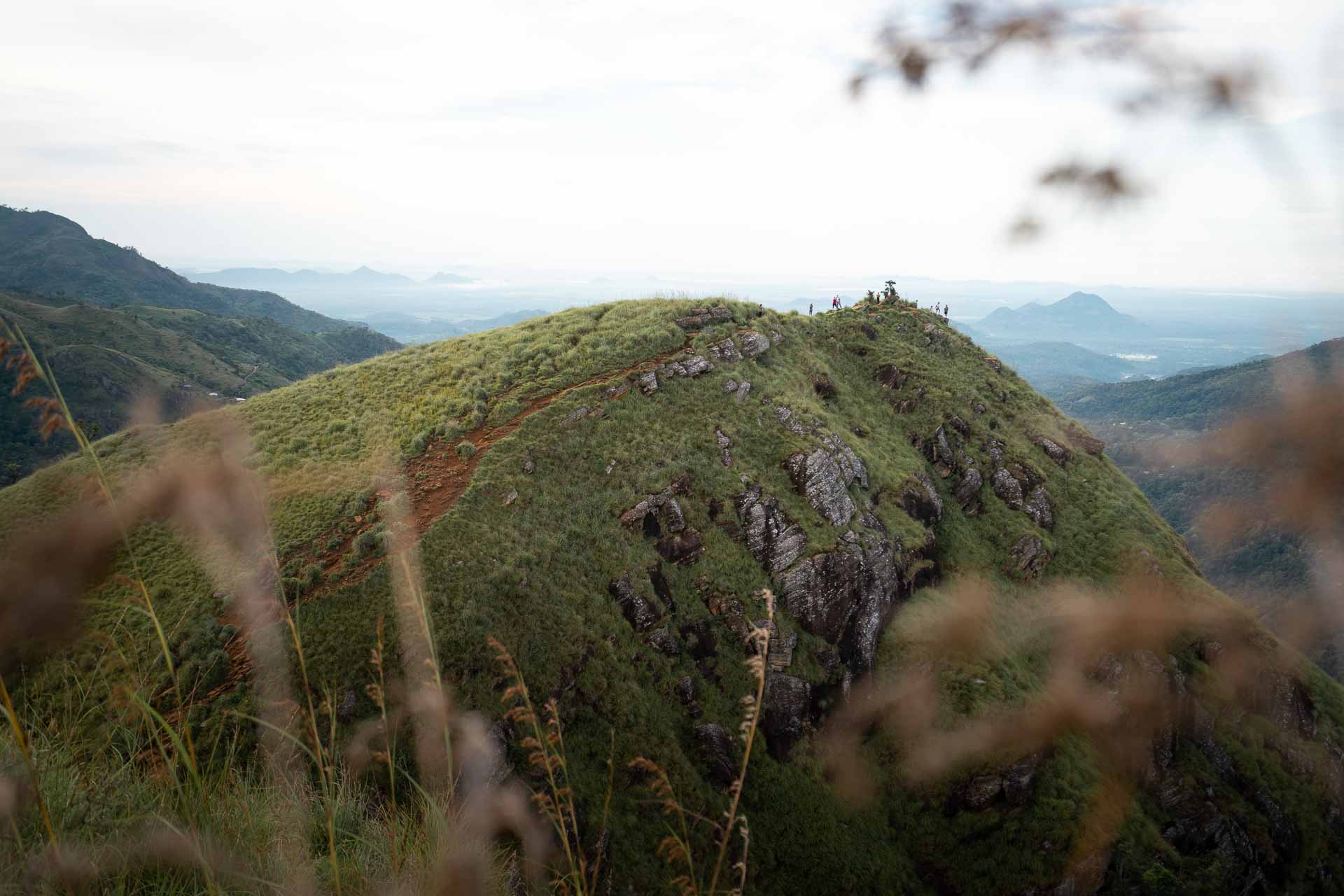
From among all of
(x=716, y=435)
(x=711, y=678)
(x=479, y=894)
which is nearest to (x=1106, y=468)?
(x=716, y=435)

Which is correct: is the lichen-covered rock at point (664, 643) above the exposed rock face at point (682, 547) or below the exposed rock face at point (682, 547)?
below

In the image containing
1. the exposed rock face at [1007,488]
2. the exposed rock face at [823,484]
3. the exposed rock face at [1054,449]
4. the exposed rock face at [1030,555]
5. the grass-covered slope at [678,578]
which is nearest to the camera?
the grass-covered slope at [678,578]

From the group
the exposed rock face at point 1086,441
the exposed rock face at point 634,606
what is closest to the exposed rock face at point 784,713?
the exposed rock face at point 634,606

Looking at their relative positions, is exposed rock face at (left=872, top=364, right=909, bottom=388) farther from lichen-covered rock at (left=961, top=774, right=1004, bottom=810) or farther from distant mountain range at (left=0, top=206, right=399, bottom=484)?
distant mountain range at (left=0, top=206, right=399, bottom=484)

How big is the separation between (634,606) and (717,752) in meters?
5.27

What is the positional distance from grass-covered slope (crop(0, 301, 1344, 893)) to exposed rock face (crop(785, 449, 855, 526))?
5.7 inches

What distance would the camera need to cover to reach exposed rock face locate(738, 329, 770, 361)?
3147 centimetres

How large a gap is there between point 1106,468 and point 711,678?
31368 millimetres

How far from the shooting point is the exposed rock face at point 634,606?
63.1ft

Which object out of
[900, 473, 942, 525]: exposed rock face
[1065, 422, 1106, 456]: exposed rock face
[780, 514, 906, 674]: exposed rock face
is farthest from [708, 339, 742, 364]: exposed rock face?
[1065, 422, 1106, 456]: exposed rock face

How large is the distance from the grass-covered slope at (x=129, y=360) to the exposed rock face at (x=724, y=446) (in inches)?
2184

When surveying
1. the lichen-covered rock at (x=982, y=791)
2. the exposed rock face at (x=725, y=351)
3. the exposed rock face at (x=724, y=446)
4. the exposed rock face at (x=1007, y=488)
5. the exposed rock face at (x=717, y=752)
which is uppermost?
the exposed rock face at (x=725, y=351)

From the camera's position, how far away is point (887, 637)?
880 inches

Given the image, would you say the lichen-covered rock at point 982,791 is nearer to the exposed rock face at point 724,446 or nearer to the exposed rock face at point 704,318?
the exposed rock face at point 724,446
